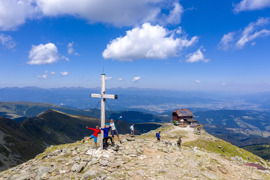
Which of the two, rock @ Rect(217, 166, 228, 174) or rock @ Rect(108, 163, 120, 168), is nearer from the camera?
rock @ Rect(108, 163, 120, 168)

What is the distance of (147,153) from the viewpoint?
20.2m

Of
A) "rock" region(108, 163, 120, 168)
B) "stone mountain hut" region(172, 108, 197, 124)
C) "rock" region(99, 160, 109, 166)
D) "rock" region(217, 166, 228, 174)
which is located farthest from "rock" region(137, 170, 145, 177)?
"stone mountain hut" region(172, 108, 197, 124)

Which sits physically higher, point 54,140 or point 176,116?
point 176,116

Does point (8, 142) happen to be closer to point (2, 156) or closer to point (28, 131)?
point (2, 156)

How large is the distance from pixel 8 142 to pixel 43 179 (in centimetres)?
14895

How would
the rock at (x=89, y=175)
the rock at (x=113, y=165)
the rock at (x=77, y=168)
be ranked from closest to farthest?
the rock at (x=89, y=175)
the rock at (x=77, y=168)
the rock at (x=113, y=165)

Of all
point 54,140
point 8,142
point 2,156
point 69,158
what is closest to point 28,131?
point 54,140

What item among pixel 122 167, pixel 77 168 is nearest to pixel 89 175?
pixel 77 168

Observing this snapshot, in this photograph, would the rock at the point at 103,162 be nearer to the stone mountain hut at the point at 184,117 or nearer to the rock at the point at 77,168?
the rock at the point at 77,168

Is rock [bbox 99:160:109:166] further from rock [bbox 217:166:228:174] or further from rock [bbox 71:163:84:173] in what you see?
rock [bbox 217:166:228:174]

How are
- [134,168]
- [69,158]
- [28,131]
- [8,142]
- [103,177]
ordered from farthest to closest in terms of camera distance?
[28,131], [8,142], [69,158], [134,168], [103,177]

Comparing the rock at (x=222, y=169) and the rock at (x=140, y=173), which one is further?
the rock at (x=222, y=169)

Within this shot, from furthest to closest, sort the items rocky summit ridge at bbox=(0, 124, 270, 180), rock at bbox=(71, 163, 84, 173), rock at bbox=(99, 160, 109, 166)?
rock at bbox=(99, 160, 109, 166) → rock at bbox=(71, 163, 84, 173) → rocky summit ridge at bbox=(0, 124, 270, 180)

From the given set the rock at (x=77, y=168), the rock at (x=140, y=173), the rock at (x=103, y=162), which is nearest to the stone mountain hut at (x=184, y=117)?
the rock at (x=140, y=173)
